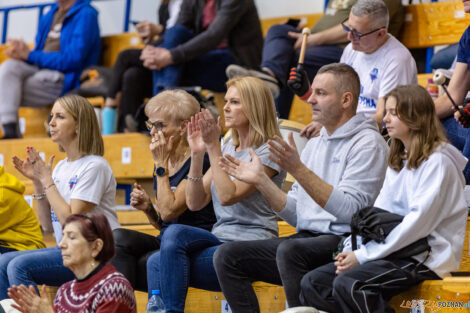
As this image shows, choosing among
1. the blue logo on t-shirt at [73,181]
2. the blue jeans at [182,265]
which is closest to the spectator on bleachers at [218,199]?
the blue jeans at [182,265]

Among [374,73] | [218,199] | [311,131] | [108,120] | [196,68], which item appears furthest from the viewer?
[108,120]

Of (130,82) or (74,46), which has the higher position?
(74,46)

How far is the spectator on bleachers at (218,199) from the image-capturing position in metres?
2.84

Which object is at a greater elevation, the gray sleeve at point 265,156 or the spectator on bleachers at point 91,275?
the gray sleeve at point 265,156

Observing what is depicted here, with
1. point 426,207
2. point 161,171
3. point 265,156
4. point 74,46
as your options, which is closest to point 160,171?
point 161,171

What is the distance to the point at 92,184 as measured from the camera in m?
3.22

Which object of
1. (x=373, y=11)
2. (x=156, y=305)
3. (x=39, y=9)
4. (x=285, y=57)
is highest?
(x=373, y=11)

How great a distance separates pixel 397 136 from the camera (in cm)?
250

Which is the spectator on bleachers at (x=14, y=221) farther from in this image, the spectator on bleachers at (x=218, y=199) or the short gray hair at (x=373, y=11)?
the short gray hair at (x=373, y=11)

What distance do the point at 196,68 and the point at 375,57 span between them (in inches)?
62.1

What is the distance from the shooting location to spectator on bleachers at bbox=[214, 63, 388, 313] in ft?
8.43

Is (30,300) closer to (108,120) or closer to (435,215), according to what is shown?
(435,215)

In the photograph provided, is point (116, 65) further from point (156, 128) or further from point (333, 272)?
point (333, 272)

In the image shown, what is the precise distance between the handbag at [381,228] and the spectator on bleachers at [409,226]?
0.02 m
